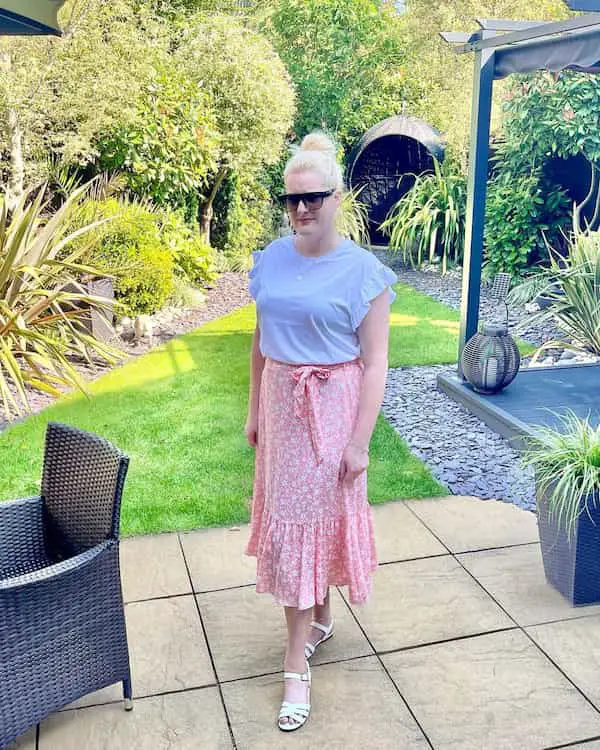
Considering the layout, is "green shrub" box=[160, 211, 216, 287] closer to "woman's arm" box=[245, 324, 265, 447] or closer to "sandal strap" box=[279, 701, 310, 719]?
"woman's arm" box=[245, 324, 265, 447]

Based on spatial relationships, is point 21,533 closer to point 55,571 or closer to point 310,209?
point 55,571

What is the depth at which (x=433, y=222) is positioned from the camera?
10.0 m

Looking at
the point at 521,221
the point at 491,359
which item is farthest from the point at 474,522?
the point at 521,221

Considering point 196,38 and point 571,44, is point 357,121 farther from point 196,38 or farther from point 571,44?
point 571,44

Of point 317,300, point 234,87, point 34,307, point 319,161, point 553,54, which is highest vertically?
point 234,87

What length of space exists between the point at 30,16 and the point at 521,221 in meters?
7.22

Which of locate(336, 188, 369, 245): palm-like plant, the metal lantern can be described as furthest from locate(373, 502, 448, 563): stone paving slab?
locate(336, 188, 369, 245): palm-like plant

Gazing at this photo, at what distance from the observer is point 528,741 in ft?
7.35

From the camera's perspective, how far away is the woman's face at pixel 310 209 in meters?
2.19

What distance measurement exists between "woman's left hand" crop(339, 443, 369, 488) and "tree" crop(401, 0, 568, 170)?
9207 mm

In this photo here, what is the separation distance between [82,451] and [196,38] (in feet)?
26.4

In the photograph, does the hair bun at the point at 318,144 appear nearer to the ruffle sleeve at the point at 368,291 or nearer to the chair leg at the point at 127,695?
the ruffle sleeve at the point at 368,291

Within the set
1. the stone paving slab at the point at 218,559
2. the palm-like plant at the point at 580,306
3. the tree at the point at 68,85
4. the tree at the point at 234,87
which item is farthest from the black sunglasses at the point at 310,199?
the tree at the point at 234,87

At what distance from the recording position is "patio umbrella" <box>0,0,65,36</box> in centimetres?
233
